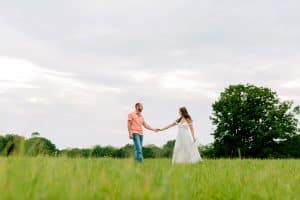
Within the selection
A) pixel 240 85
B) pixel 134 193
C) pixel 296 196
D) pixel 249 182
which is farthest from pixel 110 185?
pixel 240 85

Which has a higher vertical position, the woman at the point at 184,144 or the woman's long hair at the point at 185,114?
the woman's long hair at the point at 185,114

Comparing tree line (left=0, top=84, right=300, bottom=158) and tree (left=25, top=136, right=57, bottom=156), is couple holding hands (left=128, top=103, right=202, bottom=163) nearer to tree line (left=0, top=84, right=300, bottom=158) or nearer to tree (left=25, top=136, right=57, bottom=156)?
tree (left=25, top=136, right=57, bottom=156)

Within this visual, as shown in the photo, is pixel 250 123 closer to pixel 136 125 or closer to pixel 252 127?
pixel 252 127

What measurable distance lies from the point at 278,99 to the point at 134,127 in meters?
48.8

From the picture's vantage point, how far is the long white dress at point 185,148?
20766 mm

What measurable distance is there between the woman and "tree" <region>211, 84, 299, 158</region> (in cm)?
3909

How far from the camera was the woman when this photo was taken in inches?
809

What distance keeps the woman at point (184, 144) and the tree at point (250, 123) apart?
3909 cm

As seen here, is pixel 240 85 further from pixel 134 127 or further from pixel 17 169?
pixel 17 169

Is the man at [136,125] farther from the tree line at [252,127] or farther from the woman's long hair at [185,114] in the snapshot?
the tree line at [252,127]

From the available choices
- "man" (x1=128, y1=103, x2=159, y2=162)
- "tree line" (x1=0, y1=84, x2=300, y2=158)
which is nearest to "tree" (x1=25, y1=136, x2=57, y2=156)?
"man" (x1=128, y1=103, x2=159, y2=162)

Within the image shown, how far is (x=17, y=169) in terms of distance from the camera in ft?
12.4

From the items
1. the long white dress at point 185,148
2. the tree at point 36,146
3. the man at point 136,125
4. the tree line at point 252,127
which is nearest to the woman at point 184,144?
the long white dress at point 185,148

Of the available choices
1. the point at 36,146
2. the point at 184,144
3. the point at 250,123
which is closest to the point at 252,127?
the point at 250,123
